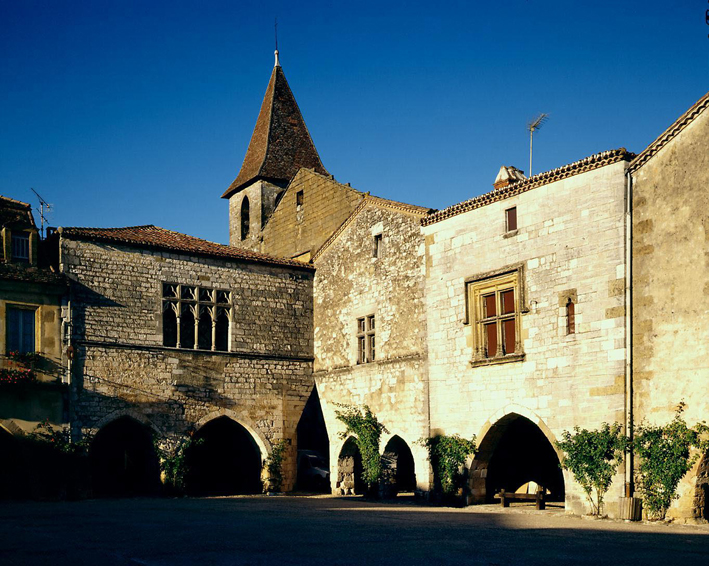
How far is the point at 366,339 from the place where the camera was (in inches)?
951

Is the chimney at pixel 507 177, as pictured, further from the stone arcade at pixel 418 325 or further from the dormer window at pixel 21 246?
the dormer window at pixel 21 246

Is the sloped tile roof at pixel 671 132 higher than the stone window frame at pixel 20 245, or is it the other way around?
the sloped tile roof at pixel 671 132

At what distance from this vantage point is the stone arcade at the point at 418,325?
1695 centimetres

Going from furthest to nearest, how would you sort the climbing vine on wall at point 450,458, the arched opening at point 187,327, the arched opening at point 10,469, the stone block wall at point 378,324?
the arched opening at point 187,327 < the stone block wall at point 378,324 < the arched opening at point 10,469 < the climbing vine on wall at point 450,458

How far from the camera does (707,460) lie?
16.0 metres

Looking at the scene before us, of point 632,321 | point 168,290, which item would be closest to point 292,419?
point 168,290

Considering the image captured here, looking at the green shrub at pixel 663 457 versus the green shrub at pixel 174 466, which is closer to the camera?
the green shrub at pixel 663 457

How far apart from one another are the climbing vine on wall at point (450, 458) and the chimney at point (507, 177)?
6.01m

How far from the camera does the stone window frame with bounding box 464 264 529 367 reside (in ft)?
64.5

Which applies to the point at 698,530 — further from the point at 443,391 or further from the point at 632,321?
the point at 443,391

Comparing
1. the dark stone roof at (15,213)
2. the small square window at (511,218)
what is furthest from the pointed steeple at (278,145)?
the small square window at (511,218)

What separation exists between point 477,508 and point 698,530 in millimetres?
5913

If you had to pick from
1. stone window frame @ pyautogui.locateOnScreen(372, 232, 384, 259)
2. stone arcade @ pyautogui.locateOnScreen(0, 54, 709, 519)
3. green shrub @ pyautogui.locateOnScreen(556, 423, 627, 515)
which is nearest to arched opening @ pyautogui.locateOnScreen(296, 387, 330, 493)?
stone arcade @ pyautogui.locateOnScreen(0, 54, 709, 519)

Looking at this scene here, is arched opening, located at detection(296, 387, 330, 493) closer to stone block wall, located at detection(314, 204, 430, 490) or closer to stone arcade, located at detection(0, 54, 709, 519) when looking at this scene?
stone arcade, located at detection(0, 54, 709, 519)
